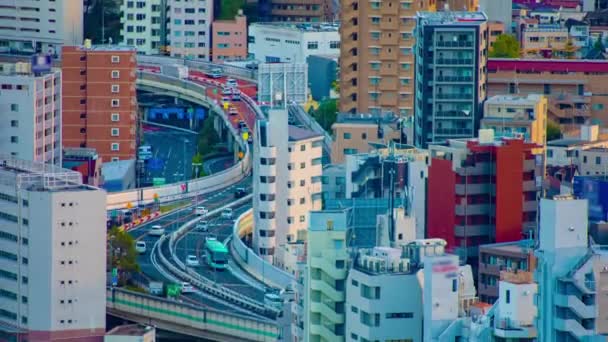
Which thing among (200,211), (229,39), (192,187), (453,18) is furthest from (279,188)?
(229,39)

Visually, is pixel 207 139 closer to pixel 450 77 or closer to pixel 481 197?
pixel 450 77

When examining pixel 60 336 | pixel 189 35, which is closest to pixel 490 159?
pixel 60 336

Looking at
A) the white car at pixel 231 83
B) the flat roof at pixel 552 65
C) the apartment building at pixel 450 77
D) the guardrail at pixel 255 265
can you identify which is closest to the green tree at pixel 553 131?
the flat roof at pixel 552 65

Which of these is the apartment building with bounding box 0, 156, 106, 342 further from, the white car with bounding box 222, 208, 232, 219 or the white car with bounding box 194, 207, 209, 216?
the white car with bounding box 194, 207, 209, 216

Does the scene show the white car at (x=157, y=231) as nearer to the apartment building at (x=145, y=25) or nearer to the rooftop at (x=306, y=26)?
the rooftop at (x=306, y=26)

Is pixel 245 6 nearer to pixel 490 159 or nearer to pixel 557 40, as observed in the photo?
pixel 557 40

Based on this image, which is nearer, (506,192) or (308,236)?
(308,236)

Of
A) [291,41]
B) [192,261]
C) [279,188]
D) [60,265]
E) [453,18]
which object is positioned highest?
[453,18]
